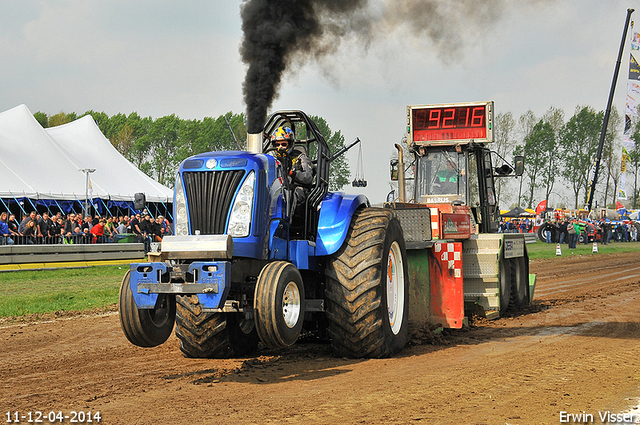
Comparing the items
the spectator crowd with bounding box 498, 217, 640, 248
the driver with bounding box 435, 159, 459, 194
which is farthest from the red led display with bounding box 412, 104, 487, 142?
the spectator crowd with bounding box 498, 217, 640, 248

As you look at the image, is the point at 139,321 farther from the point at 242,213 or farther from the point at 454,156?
the point at 454,156

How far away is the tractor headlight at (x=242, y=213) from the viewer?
5613 mm

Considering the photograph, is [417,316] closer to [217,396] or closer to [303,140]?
[303,140]

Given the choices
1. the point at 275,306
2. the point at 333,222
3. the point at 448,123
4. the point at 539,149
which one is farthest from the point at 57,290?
the point at 539,149

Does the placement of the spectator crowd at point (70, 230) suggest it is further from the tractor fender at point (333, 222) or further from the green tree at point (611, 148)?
the green tree at point (611, 148)

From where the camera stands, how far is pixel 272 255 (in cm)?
593

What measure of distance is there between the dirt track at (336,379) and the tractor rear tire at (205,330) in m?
0.13

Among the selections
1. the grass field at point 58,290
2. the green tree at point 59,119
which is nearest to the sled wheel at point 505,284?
the grass field at point 58,290

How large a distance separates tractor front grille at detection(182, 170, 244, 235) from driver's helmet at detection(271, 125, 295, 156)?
1.07 m

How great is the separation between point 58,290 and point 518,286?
910 centimetres

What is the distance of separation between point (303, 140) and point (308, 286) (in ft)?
5.38

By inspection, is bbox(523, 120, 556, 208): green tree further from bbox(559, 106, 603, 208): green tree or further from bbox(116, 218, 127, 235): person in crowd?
bbox(116, 218, 127, 235): person in crowd

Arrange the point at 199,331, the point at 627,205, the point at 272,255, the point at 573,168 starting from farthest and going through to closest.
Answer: the point at 627,205
the point at 573,168
the point at 199,331
the point at 272,255

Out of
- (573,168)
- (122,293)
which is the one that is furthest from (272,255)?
(573,168)
